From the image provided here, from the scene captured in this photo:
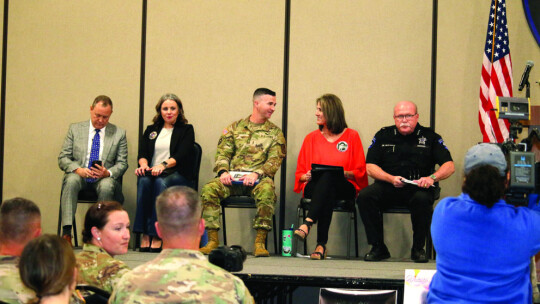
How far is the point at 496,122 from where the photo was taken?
5.11m

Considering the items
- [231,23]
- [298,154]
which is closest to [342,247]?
[298,154]

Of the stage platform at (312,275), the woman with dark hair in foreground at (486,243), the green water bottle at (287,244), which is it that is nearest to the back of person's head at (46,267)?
the woman with dark hair in foreground at (486,243)

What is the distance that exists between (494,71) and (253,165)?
6.80 feet

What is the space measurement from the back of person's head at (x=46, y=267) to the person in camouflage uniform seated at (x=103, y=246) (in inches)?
27.2

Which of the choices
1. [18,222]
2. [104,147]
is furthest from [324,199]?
[18,222]

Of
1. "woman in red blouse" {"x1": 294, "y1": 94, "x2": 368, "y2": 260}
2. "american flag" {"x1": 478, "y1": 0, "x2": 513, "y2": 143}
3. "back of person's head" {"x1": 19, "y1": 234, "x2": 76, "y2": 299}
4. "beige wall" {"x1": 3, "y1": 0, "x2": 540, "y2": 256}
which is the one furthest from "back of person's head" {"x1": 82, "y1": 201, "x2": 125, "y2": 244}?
"american flag" {"x1": 478, "y1": 0, "x2": 513, "y2": 143}

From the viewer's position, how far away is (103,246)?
2.63m

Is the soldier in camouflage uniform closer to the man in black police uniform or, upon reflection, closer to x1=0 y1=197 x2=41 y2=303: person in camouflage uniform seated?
x1=0 y1=197 x2=41 y2=303: person in camouflage uniform seated

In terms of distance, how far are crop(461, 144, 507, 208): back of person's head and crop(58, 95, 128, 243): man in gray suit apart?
11.1 feet

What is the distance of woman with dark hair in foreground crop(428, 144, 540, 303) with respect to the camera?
2.25m

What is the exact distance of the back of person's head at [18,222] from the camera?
7.13 feet

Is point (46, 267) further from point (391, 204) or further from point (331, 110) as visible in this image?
point (331, 110)

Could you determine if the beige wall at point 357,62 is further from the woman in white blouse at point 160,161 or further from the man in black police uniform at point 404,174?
the woman in white blouse at point 160,161

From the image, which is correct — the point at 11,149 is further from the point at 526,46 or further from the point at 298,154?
the point at 526,46
